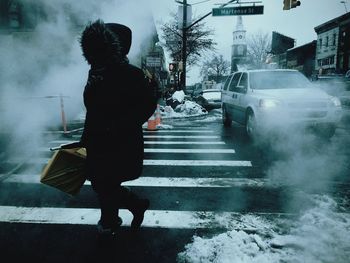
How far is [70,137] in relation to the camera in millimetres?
9078

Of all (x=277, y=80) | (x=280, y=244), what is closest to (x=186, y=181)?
(x=280, y=244)

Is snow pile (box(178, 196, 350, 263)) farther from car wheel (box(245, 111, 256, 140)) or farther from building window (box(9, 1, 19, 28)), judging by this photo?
building window (box(9, 1, 19, 28))

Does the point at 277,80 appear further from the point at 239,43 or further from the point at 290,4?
the point at 239,43

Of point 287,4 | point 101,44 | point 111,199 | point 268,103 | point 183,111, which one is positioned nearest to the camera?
point 101,44

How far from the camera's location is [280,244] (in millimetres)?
2893

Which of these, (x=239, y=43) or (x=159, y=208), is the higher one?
(x=239, y=43)

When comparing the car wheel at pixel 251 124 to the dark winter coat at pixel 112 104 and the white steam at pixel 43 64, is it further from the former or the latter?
the dark winter coat at pixel 112 104

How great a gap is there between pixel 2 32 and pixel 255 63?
217 feet

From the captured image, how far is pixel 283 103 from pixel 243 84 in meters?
2.05

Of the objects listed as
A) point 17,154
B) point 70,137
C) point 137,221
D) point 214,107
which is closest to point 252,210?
point 137,221

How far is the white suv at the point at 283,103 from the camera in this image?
23.2 ft

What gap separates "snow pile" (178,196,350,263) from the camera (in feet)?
8.74

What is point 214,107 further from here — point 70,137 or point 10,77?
point 10,77

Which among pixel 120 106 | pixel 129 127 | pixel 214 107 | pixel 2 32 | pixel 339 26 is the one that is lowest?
pixel 214 107
